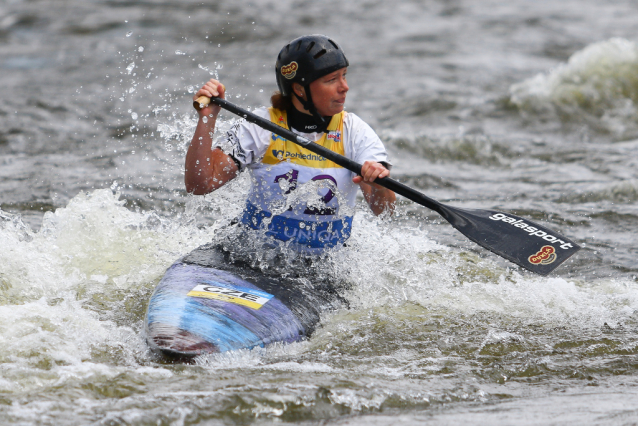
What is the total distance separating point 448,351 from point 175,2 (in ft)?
50.3

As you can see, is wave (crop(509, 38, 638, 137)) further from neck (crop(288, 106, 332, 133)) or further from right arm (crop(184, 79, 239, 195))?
right arm (crop(184, 79, 239, 195))

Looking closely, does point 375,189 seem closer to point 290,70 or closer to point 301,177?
point 301,177

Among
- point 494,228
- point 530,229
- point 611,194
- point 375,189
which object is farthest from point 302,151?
point 611,194

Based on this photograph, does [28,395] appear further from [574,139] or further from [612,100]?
[612,100]

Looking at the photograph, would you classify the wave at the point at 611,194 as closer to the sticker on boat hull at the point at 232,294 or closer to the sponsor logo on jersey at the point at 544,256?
the sponsor logo on jersey at the point at 544,256

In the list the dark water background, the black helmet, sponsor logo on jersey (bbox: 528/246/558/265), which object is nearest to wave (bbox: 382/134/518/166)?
the dark water background

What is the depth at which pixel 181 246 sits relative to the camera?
567cm

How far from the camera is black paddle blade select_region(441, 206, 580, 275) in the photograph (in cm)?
413

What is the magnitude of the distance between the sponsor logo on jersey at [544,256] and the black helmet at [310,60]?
5.13ft

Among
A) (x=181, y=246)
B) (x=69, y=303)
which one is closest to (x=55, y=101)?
(x=181, y=246)

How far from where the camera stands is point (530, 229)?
173 inches

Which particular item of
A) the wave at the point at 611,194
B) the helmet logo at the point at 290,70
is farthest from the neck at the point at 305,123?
Answer: the wave at the point at 611,194

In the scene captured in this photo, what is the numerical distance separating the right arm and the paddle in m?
0.06

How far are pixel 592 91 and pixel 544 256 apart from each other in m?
8.38
